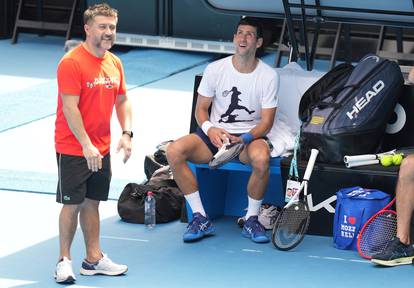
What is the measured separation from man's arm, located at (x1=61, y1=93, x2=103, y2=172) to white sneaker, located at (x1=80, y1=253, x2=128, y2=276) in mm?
761

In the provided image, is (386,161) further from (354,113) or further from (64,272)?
(64,272)

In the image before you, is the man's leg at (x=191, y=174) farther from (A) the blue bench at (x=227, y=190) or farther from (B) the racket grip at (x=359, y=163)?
(B) the racket grip at (x=359, y=163)

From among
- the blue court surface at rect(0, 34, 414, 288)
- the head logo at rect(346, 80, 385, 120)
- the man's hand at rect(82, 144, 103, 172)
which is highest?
the head logo at rect(346, 80, 385, 120)

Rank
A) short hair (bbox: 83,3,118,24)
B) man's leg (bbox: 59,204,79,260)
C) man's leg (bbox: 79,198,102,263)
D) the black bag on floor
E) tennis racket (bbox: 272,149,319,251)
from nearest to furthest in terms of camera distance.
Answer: short hair (bbox: 83,3,118,24) → man's leg (bbox: 59,204,79,260) → man's leg (bbox: 79,198,102,263) → tennis racket (bbox: 272,149,319,251) → the black bag on floor

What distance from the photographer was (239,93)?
8.31m

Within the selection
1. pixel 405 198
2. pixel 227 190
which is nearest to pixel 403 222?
pixel 405 198

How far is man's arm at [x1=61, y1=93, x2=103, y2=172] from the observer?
22.3 feet

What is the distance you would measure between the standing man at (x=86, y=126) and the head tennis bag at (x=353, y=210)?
5.55ft

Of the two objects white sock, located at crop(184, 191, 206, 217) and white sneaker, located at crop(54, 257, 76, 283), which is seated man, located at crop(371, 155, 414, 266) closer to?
white sock, located at crop(184, 191, 206, 217)

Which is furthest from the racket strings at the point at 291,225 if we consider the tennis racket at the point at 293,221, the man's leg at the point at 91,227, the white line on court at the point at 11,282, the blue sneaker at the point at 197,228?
the white line on court at the point at 11,282

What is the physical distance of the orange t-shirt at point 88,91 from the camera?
6.91m

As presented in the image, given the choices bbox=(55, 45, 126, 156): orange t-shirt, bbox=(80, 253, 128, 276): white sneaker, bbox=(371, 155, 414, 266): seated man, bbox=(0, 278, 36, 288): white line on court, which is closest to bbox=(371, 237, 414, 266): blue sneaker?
bbox=(371, 155, 414, 266): seated man

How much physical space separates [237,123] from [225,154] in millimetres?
424

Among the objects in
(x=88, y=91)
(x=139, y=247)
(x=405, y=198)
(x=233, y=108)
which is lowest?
(x=139, y=247)
